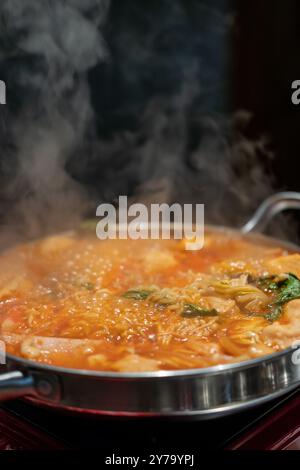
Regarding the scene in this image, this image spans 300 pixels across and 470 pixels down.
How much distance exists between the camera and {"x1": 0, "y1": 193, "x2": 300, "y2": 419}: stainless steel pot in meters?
1.81

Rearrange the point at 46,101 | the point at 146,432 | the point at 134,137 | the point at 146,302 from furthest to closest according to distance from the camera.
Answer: the point at 134,137
the point at 46,101
the point at 146,302
the point at 146,432

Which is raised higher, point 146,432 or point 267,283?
point 267,283

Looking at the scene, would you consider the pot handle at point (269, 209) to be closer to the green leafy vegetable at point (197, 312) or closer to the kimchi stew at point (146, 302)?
the kimchi stew at point (146, 302)

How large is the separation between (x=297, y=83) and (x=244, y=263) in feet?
7.38

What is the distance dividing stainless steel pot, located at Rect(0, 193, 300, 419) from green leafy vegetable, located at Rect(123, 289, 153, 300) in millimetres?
710

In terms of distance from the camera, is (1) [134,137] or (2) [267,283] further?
(1) [134,137]

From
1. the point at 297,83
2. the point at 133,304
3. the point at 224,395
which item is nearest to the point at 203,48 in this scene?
the point at 297,83

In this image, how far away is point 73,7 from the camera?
3590 millimetres

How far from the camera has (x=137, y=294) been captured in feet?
8.30

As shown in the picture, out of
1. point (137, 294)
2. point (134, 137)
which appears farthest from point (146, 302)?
point (134, 137)

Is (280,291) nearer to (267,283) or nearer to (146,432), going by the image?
(267,283)

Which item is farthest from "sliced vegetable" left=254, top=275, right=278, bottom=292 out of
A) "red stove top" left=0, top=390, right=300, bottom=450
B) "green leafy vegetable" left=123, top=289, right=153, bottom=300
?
"red stove top" left=0, top=390, right=300, bottom=450

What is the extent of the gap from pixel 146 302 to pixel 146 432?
604 millimetres

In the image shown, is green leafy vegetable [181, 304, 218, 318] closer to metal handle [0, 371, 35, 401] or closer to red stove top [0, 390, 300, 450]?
red stove top [0, 390, 300, 450]
